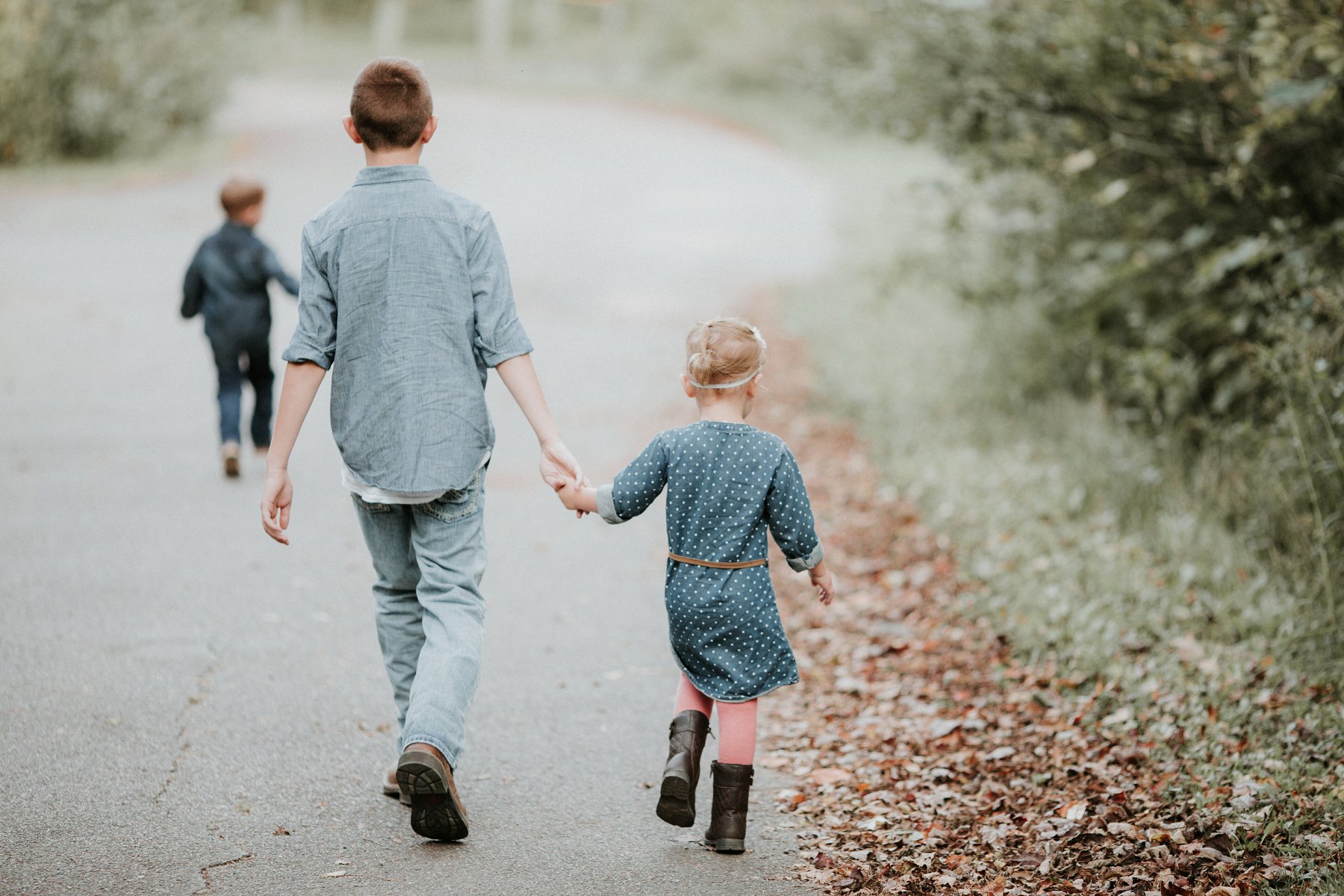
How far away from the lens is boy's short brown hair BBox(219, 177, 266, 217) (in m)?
7.36

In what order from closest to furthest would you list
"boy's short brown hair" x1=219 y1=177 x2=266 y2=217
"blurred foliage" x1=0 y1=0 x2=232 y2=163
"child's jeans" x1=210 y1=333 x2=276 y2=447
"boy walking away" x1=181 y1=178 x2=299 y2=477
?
"boy's short brown hair" x1=219 y1=177 x2=266 y2=217 < "boy walking away" x1=181 y1=178 x2=299 y2=477 < "child's jeans" x1=210 y1=333 x2=276 y2=447 < "blurred foliage" x1=0 y1=0 x2=232 y2=163

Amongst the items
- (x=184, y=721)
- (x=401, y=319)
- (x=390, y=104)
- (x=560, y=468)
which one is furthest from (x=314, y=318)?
(x=184, y=721)

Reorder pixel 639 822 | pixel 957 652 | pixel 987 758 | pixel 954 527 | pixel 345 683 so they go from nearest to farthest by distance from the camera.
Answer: pixel 639 822 → pixel 987 758 → pixel 345 683 → pixel 957 652 → pixel 954 527

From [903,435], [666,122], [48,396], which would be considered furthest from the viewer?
[666,122]

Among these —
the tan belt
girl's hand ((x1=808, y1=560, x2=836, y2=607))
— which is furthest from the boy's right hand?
girl's hand ((x1=808, y1=560, x2=836, y2=607))

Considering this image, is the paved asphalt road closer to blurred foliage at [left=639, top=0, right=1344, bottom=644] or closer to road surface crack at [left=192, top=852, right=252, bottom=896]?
road surface crack at [left=192, top=852, right=252, bottom=896]

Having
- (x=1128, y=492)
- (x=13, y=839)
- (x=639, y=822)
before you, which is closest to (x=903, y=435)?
(x=1128, y=492)

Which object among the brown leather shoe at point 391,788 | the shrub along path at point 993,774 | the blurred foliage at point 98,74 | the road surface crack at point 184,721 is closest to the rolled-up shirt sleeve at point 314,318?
the brown leather shoe at point 391,788

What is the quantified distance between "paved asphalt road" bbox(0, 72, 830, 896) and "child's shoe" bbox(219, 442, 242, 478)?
0.09 meters

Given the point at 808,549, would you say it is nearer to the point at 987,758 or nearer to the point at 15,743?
the point at 987,758

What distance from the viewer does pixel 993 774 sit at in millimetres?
4523

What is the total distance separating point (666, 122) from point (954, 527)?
94.8ft

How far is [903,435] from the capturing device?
29.2 feet

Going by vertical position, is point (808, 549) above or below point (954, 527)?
above
